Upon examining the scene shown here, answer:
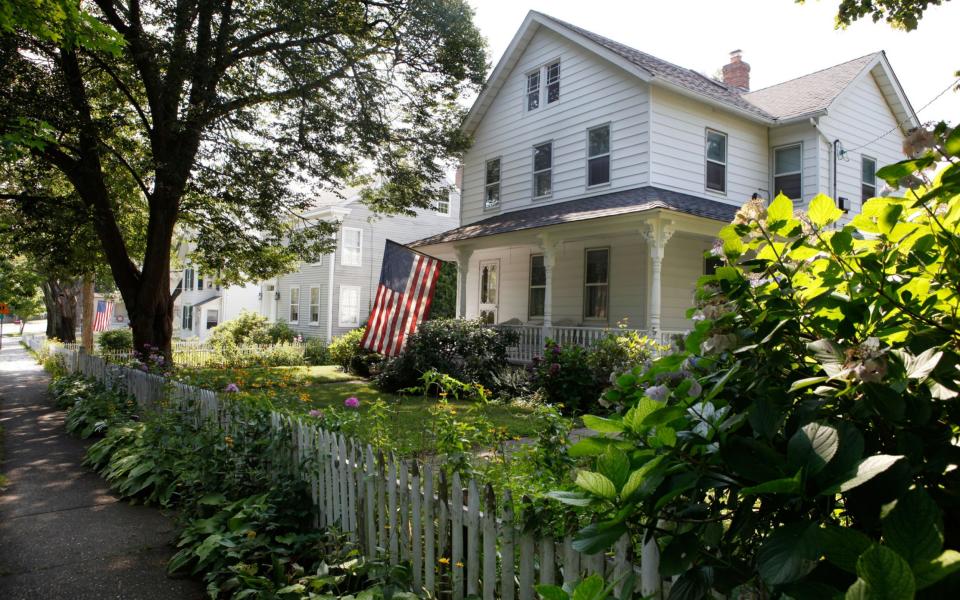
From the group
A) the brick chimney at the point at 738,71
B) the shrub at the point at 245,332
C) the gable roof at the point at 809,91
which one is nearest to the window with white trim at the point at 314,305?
the shrub at the point at 245,332

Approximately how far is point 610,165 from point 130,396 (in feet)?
37.9

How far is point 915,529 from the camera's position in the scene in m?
0.88

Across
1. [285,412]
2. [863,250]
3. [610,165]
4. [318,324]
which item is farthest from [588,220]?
[318,324]

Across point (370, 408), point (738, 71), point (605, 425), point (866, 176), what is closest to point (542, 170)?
point (738, 71)

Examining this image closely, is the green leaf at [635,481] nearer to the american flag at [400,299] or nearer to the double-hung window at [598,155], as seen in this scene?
the american flag at [400,299]

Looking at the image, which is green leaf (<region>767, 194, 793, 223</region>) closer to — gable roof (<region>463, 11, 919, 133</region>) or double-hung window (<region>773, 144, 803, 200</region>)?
gable roof (<region>463, 11, 919, 133</region>)

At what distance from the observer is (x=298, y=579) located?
12.9 feet

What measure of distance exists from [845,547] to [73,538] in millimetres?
6040

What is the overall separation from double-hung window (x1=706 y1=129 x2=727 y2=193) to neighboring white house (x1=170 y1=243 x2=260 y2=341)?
93.7 feet

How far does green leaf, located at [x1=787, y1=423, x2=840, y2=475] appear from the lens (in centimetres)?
103

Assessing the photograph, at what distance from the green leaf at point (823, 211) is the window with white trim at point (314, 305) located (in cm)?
2948

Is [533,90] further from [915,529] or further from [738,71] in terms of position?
[915,529]

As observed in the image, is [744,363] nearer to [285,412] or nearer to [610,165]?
[285,412]

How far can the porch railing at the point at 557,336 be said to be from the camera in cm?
1316
